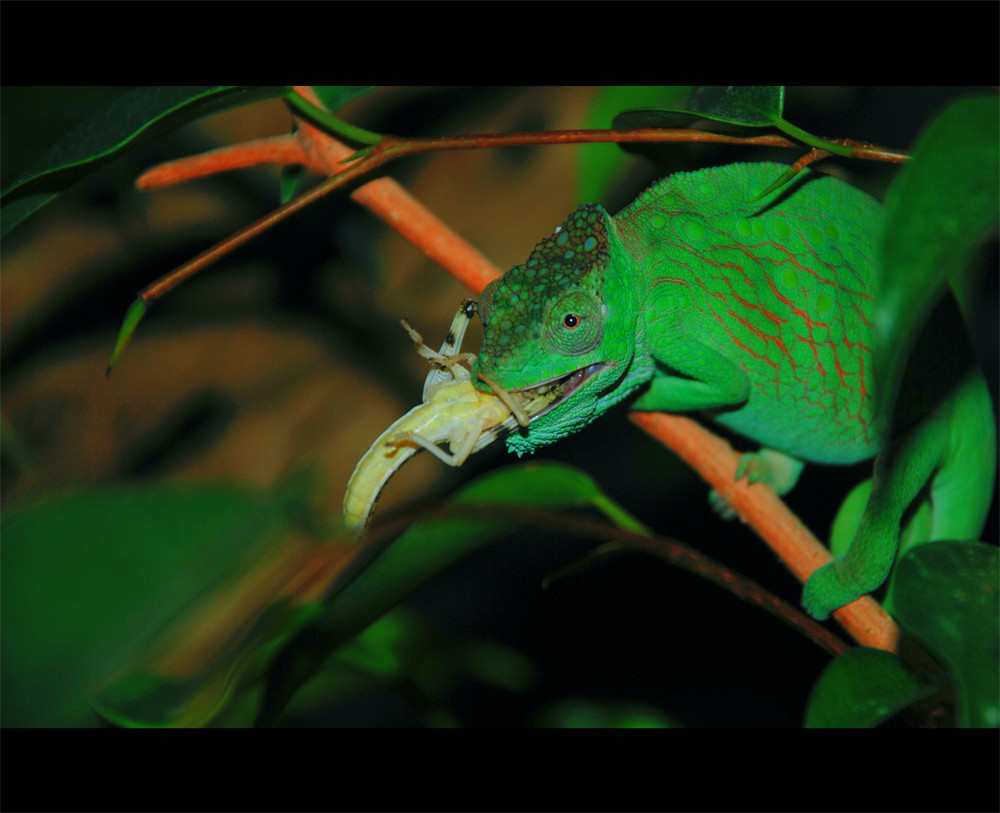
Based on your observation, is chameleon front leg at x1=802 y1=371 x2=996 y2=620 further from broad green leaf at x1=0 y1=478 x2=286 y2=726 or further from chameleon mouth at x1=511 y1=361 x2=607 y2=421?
broad green leaf at x1=0 y1=478 x2=286 y2=726

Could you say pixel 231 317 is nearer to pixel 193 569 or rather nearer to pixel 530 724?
pixel 530 724

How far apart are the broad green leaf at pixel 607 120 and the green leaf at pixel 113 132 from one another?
1.76 feet

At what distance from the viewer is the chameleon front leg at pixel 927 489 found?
3.39 feet

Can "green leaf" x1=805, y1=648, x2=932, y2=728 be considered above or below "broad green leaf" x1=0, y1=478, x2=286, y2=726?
below

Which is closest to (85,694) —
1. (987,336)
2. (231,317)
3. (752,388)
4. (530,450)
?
(530,450)

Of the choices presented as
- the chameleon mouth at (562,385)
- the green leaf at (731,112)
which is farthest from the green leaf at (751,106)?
the chameleon mouth at (562,385)

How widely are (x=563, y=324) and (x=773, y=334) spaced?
400 millimetres

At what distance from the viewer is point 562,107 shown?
205 centimetres

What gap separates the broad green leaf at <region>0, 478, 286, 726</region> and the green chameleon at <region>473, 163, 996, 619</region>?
0.55 m

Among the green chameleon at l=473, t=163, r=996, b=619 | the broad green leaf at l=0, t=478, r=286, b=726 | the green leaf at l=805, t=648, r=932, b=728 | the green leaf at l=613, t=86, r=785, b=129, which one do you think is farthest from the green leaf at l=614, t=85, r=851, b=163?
the broad green leaf at l=0, t=478, r=286, b=726

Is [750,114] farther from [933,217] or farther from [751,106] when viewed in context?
[933,217]

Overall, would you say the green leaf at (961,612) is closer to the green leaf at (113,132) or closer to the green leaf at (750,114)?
the green leaf at (750,114)

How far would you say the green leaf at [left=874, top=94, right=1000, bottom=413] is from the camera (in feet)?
1.19

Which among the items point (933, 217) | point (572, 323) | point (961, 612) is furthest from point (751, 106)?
point (961, 612)
